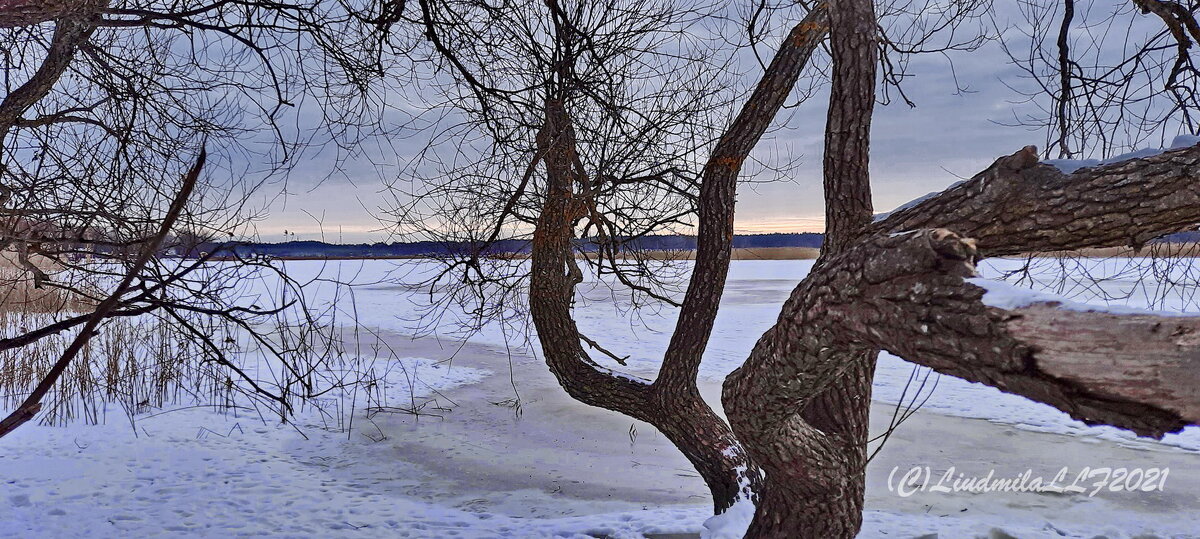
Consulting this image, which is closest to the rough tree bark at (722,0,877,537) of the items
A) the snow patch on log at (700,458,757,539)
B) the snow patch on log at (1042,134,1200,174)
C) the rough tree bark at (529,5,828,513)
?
the rough tree bark at (529,5,828,513)

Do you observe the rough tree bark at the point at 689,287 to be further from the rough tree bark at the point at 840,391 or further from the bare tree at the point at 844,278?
the rough tree bark at the point at 840,391

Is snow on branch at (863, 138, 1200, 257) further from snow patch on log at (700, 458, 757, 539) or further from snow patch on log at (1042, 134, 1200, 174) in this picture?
snow patch on log at (700, 458, 757, 539)

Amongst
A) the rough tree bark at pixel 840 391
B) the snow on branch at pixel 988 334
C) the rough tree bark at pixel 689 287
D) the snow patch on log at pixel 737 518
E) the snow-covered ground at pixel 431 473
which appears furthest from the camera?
the snow-covered ground at pixel 431 473

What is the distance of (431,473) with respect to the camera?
653 cm

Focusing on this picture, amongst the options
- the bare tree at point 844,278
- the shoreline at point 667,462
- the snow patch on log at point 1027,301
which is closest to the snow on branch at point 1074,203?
the bare tree at point 844,278

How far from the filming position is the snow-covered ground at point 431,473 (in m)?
5.16

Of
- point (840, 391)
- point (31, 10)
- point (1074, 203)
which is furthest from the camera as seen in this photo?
point (840, 391)

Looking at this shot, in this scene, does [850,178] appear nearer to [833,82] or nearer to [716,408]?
[833,82]

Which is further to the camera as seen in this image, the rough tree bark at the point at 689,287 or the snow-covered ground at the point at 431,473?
the snow-covered ground at the point at 431,473

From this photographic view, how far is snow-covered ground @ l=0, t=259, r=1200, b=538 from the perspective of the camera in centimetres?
516

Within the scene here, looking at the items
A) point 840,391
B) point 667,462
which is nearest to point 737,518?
point 840,391

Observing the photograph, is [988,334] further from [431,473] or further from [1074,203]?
[431,473]

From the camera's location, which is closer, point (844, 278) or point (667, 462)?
point (844, 278)

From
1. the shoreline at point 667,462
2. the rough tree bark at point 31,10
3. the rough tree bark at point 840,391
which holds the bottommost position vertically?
the shoreline at point 667,462
